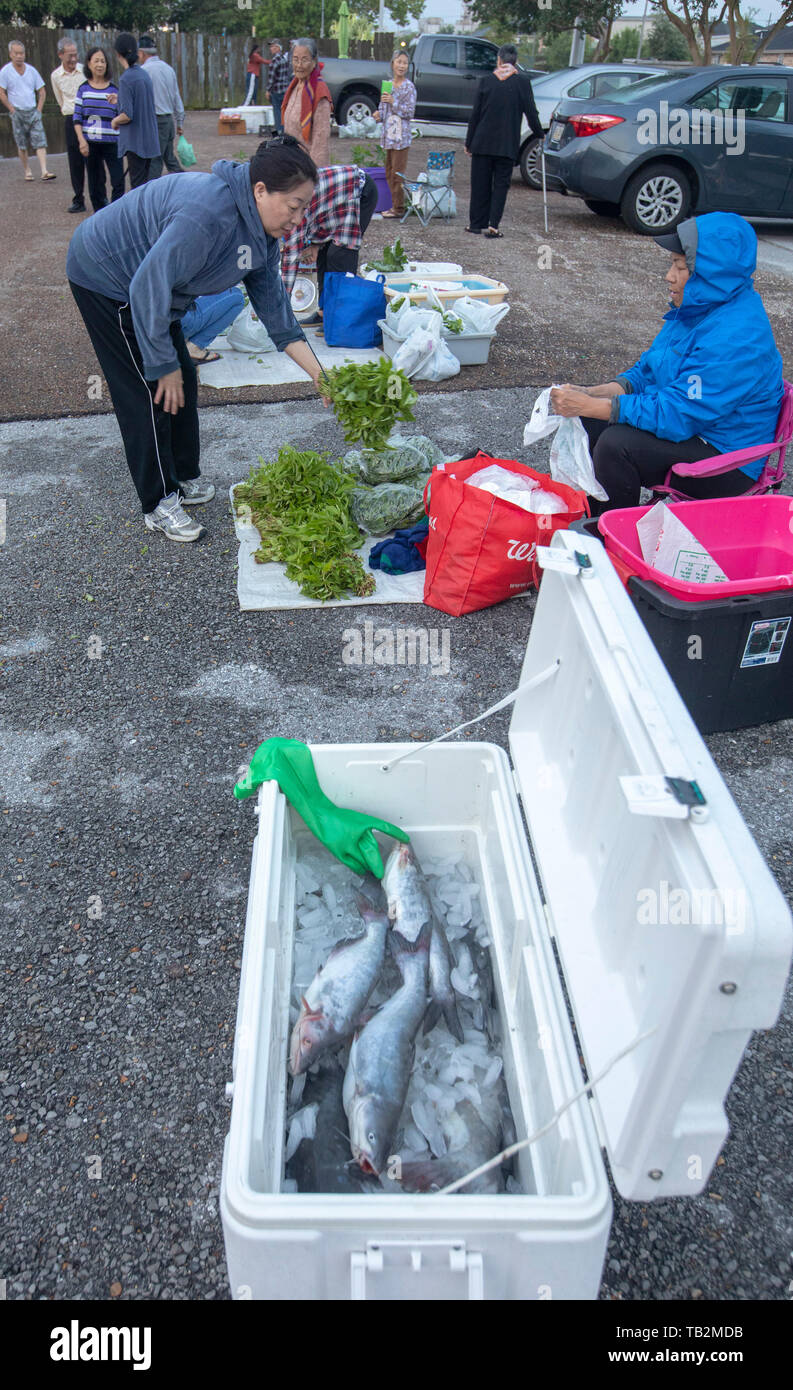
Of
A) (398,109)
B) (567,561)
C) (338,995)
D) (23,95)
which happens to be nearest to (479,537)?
(567,561)

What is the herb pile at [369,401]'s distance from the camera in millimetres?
4449

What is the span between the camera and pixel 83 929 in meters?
2.42

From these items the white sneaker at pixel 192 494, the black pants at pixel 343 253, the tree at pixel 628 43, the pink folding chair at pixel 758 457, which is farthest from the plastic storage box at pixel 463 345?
the tree at pixel 628 43

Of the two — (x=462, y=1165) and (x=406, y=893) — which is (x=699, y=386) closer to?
(x=406, y=893)

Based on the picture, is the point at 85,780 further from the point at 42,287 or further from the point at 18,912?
the point at 42,287

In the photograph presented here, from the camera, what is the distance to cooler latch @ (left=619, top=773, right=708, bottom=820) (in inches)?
45.4

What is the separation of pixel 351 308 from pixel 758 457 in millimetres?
4010

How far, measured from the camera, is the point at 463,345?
642 centimetres

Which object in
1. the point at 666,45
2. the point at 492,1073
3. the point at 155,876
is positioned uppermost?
the point at 666,45

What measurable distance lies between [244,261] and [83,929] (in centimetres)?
260

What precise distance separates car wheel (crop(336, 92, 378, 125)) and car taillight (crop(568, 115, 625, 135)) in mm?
9178

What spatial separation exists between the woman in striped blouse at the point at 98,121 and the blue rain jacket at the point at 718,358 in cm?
717

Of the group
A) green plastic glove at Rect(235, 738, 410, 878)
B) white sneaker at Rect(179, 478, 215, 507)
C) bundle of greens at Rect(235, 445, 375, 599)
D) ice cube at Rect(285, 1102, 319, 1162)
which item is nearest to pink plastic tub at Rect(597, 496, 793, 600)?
bundle of greens at Rect(235, 445, 375, 599)

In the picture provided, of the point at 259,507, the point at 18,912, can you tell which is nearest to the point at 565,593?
the point at 18,912
